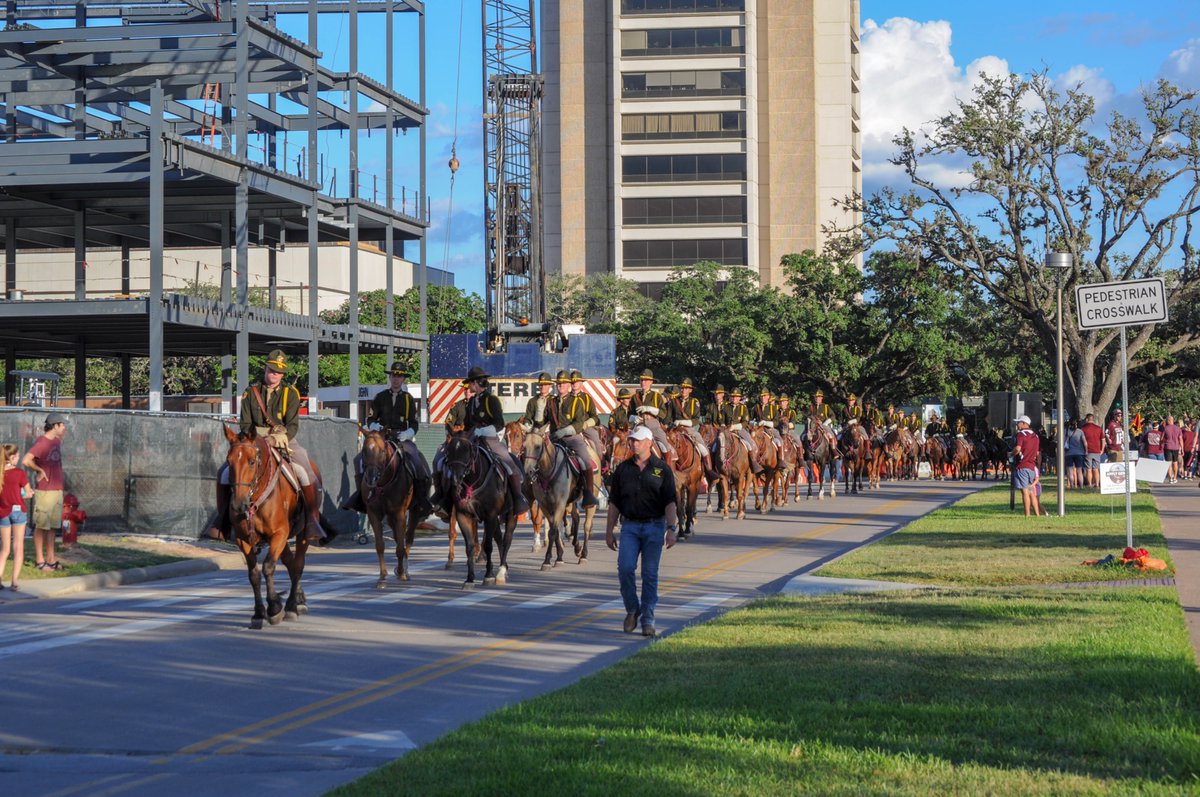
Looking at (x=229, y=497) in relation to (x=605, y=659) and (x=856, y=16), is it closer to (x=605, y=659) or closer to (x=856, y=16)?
(x=605, y=659)

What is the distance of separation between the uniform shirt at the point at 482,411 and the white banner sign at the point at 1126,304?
26.2 ft

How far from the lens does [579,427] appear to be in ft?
72.0

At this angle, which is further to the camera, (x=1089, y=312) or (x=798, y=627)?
(x=1089, y=312)

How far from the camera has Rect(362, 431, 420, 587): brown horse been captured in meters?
18.3

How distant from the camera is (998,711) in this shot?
919 cm

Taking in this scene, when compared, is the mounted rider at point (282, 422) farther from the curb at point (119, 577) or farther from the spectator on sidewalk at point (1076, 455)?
the spectator on sidewalk at point (1076, 455)

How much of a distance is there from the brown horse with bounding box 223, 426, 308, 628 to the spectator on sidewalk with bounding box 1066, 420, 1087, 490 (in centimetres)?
3053

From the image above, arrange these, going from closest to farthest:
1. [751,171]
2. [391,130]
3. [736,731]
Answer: [736,731] < [391,130] < [751,171]

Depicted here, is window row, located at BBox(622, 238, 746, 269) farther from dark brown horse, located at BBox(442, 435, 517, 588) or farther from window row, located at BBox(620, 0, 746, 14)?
dark brown horse, located at BBox(442, 435, 517, 588)

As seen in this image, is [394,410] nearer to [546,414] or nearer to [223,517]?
[546,414]

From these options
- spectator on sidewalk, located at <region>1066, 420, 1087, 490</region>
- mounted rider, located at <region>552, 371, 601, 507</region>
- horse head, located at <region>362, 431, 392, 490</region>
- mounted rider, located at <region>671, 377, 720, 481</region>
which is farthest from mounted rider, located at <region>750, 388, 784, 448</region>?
horse head, located at <region>362, 431, 392, 490</region>

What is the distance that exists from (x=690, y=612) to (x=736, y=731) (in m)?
7.15

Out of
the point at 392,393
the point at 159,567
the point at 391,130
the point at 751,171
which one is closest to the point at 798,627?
the point at 392,393

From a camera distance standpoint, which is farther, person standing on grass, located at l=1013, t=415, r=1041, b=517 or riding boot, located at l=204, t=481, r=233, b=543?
person standing on grass, located at l=1013, t=415, r=1041, b=517
